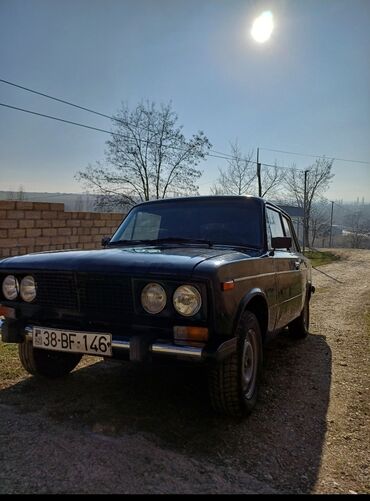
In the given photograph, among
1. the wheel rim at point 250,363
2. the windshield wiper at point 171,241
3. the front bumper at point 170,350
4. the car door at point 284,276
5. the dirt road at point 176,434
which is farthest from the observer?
the car door at point 284,276

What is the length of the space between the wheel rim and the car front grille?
979 millimetres

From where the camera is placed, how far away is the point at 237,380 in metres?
2.79

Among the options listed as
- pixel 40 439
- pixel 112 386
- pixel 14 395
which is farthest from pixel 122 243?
pixel 40 439

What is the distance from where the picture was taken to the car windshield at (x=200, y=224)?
3715mm

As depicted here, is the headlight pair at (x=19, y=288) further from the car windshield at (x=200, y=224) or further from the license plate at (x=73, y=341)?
the car windshield at (x=200, y=224)

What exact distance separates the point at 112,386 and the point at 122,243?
53.0 inches

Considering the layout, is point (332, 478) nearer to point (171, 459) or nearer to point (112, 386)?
point (171, 459)

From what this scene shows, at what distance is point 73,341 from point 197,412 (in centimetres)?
110

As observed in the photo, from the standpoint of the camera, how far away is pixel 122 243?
4.01m

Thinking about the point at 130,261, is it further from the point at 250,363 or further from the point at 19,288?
the point at 250,363

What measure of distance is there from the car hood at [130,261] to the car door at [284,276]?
34.6 inches

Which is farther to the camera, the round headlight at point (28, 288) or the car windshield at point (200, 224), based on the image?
the car windshield at point (200, 224)

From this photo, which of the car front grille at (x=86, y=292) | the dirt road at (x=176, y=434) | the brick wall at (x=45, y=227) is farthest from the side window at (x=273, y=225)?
the brick wall at (x=45, y=227)

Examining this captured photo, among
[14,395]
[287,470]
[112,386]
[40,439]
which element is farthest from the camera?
[112,386]
